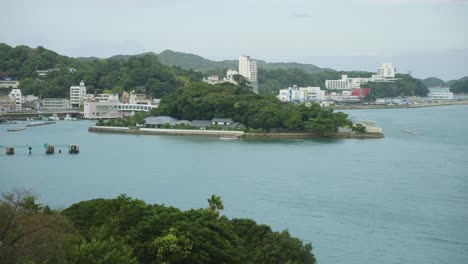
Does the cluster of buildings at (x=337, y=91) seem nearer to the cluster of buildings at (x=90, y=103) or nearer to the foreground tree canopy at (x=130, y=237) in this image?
the cluster of buildings at (x=90, y=103)

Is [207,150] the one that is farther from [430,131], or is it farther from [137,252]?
[137,252]

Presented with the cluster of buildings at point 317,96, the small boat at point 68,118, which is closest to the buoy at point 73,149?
the small boat at point 68,118

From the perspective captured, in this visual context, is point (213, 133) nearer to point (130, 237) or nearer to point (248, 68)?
point (130, 237)

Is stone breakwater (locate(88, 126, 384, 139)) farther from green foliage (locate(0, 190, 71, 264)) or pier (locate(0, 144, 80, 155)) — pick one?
green foliage (locate(0, 190, 71, 264))

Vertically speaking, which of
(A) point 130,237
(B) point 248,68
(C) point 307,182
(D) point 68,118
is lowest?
(C) point 307,182

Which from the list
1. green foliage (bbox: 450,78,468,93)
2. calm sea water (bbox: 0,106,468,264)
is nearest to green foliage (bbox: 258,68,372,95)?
green foliage (bbox: 450,78,468,93)

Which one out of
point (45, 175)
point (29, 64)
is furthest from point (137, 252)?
point (29, 64)

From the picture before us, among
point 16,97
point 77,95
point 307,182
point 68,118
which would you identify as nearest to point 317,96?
point 77,95
